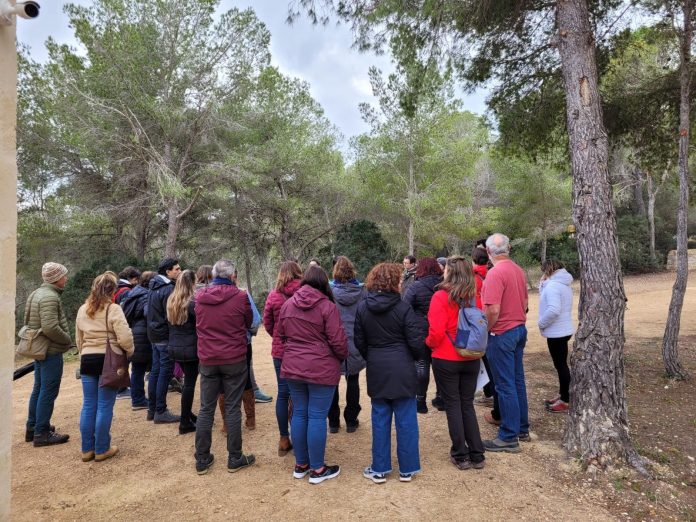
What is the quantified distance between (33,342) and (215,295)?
1991mm

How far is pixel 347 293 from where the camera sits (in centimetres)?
400

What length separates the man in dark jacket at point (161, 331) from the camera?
455 centimetres

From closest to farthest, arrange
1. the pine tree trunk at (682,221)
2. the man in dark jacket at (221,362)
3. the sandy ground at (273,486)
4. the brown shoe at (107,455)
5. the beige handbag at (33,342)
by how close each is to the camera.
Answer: the sandy ground at (273,486), the man in dark jacket at (221,362), the brown shoe at (107,455), the beige handbag at (33,342), the pine tree trunk at (682,221)

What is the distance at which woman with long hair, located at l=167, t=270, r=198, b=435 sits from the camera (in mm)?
4000

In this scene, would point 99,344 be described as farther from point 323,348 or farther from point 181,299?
point 323,348

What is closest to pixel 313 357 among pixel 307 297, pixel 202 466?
pixel 307 297

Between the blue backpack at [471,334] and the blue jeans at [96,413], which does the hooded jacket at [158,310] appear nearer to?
the blue jeans at [96,413]

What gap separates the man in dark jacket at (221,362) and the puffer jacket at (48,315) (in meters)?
1.56

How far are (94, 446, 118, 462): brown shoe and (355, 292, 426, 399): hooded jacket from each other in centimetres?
262

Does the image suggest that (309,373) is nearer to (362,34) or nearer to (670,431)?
(670,431)

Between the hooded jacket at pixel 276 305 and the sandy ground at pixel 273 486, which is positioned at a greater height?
the hooded jacket at pixel 276 305

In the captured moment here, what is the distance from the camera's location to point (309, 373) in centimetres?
319

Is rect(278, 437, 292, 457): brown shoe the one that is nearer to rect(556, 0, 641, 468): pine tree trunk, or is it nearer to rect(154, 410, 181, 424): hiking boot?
rect(154, 410, 181, 424): hiking boot

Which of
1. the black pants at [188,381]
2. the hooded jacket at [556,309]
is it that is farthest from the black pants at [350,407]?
the hooded jacket at [556,309]
